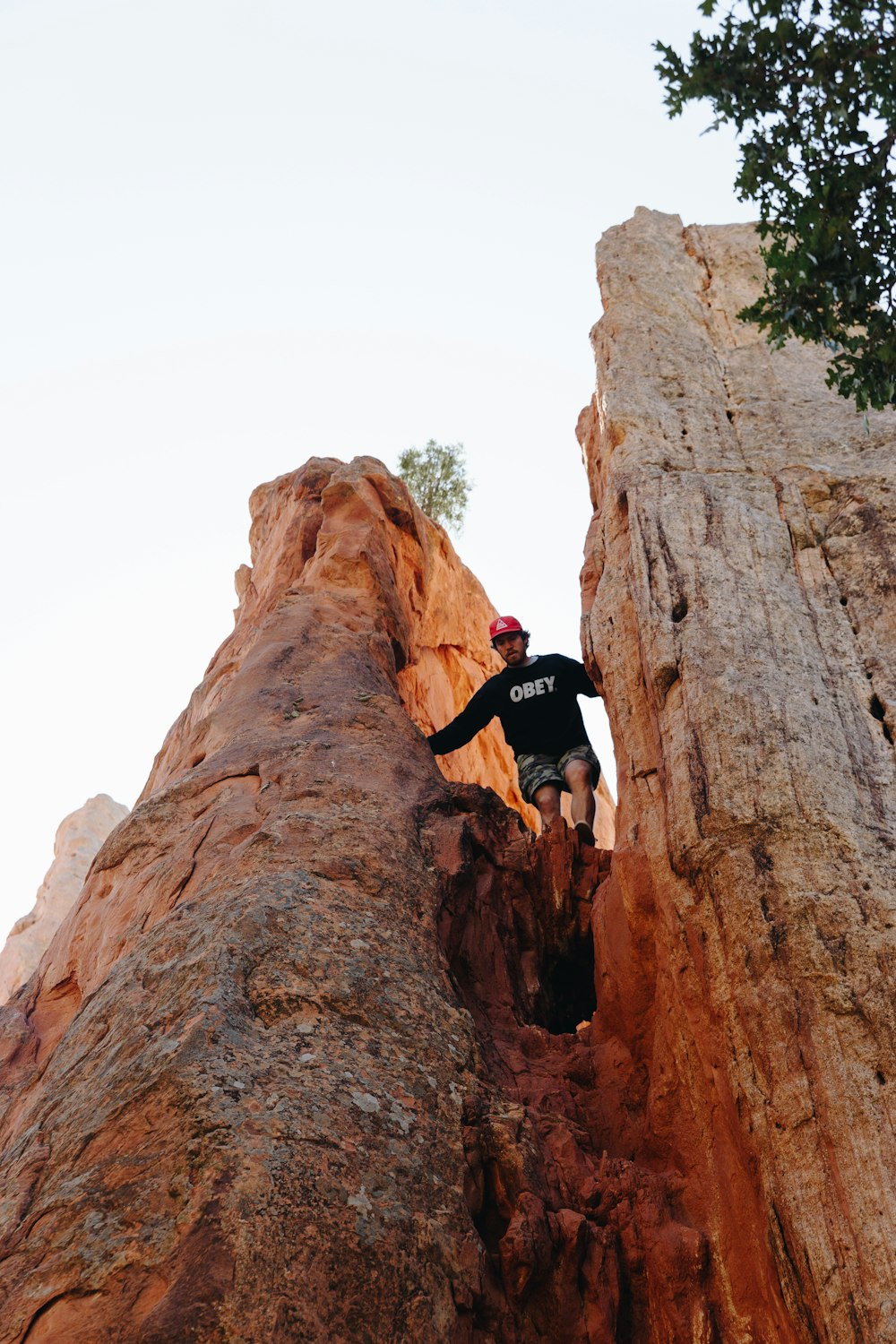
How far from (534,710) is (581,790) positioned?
126 cm

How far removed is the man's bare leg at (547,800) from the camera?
1208cm

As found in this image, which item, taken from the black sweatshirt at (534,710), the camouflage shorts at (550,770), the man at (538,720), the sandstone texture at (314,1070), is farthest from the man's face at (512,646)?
the sandstone texture at (314,1070)

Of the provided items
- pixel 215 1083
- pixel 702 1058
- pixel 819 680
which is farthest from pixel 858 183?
pixel 215 1083

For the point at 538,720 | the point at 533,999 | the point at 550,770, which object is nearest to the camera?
the point at 533,999

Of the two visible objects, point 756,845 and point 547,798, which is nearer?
point 756,845

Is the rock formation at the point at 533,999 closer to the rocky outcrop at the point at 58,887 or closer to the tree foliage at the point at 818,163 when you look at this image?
the tree foliage at the point at 818,163

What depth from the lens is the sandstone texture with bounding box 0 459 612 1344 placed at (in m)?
5.78

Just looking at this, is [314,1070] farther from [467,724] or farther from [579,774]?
[467,724]

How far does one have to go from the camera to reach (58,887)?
33031 mm

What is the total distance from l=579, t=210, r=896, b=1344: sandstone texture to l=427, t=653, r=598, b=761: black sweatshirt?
105cm

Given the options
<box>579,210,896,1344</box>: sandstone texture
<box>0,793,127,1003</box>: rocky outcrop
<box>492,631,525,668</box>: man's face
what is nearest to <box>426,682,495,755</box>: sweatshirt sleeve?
<box>492,631,525,668</box>: man's face

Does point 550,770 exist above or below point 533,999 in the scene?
above

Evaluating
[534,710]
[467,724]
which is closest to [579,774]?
[534,710]

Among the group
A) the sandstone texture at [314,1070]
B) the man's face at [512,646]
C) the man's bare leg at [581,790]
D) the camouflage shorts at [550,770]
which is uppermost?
the man's face at [512,646]
